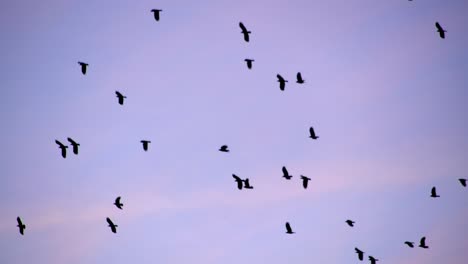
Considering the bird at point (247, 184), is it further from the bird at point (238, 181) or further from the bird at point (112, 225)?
the bird at point (112, 225)

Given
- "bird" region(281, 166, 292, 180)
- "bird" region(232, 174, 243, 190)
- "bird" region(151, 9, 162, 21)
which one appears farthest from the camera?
"bird" region(281, 166, 292, 180)

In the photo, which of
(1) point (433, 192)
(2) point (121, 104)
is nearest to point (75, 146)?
(2) point (121, 104)

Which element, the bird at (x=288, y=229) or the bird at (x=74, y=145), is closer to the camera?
the bird at (x=74, y=145)

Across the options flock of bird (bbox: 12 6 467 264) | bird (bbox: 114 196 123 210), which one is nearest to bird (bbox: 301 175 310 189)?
flock of bird (bbox: 12 6 467 264)

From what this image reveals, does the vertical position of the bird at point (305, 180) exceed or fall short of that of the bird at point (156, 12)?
it falls short

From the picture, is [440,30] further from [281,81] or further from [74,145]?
[74,145]

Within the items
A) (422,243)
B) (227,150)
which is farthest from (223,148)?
(422,243)

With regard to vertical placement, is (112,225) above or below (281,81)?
below

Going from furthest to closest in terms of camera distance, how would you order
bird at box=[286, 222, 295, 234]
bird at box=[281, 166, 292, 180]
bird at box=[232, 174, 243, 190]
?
bird at box=[286, 222, 295, 234]
bird at box=[281, 166, 292, 180]
bird at box=[232, 174, 243, 190]

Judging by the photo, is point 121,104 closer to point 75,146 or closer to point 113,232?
point 75,146

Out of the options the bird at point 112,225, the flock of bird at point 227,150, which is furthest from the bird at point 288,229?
the bird at point 112,225

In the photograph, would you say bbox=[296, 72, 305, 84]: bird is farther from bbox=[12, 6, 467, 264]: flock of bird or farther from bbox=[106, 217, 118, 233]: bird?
bbox=[106, 217, 118, 233]: bird

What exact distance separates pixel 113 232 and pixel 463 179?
29.1 metres

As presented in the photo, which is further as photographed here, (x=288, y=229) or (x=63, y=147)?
(x=288, y=229)
